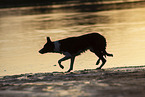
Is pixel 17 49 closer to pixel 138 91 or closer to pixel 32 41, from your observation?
pixel 32 41

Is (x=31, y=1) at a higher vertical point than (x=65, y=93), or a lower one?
higher

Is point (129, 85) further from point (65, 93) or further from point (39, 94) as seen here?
point (39, 94)

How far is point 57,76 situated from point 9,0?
2981 inches

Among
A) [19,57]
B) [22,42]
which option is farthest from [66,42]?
[22,42]

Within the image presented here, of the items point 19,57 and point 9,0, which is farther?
point 9,0

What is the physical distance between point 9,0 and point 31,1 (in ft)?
18.5

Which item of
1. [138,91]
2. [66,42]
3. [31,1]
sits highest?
[31,1]

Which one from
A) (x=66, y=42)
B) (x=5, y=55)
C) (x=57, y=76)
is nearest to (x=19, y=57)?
(x=5, y=55)

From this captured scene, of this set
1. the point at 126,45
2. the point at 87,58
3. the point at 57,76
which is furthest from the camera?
the point at 126,45

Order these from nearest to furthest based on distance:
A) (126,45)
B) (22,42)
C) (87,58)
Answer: (87,58), (126,45), (22,42)

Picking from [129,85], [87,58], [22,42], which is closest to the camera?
[129,85]

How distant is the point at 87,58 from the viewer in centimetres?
1292

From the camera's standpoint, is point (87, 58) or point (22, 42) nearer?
point (87, 58)

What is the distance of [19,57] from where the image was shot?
550 inches
